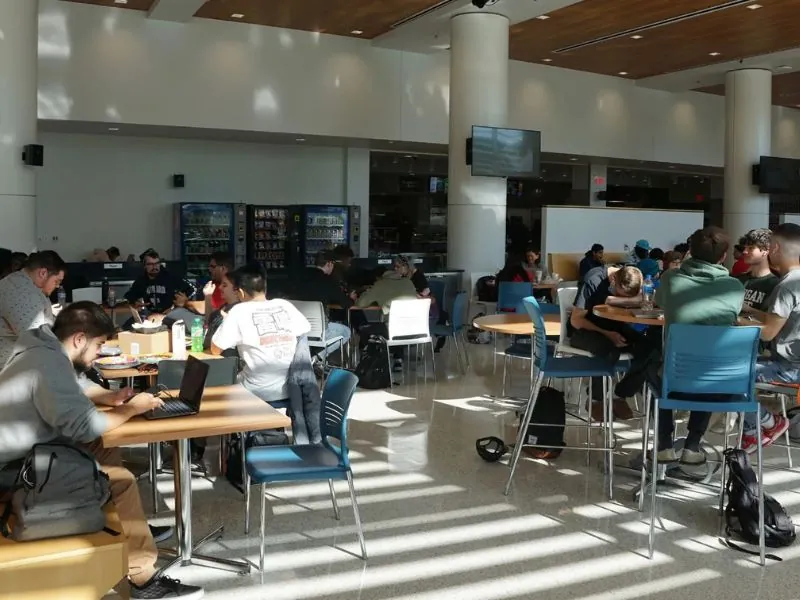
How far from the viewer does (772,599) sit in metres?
3.25

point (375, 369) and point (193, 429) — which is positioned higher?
point (193, 429)

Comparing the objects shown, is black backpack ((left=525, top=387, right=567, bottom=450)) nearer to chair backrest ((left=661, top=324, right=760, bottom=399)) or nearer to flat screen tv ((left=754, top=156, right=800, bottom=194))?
chair backrest ((left=661, top=324, right=760, bottom=399))

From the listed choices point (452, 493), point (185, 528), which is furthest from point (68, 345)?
point (452, 493)

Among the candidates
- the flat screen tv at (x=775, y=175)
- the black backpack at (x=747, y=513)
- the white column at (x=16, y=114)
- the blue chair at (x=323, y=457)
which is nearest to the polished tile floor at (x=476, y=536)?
the black backpack at (x=747, y=513)

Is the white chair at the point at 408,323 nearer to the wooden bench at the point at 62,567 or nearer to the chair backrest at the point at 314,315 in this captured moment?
the chair backrest at the point at 314,315

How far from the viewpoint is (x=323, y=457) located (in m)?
3.64

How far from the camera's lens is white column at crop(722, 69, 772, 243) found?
45.5 feet

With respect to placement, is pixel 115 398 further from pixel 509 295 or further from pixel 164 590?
pixel 509 295

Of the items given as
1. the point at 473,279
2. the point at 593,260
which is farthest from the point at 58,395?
the point at 593,260

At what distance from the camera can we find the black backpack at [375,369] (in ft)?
24.1

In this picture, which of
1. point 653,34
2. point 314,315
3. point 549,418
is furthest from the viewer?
point 653,34

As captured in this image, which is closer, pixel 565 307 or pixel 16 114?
pixel 565 307

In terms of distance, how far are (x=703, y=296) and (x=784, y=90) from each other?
43.5 feet

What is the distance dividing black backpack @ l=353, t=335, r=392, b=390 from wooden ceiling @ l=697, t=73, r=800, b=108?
1042 cm
